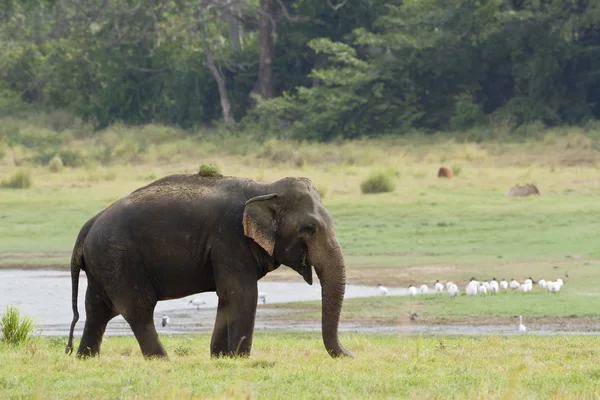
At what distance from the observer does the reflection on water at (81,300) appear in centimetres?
1684

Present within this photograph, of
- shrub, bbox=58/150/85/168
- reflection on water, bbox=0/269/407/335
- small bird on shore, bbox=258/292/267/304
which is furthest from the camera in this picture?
shrub, bbox=58/150/85/168

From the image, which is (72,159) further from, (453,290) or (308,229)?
(308,229)

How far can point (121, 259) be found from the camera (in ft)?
35.2

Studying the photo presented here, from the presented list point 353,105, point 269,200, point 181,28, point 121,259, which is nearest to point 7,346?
point 121,259

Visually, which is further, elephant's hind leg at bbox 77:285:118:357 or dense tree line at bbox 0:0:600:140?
dense tree line at bbox 0:0:600:140

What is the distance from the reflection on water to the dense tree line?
991 inches

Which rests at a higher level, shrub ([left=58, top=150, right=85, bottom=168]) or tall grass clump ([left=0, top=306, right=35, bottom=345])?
tall grass clump ([left=0, top=306, right=35, bottom=345])

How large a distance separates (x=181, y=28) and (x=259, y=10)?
4.42 meters

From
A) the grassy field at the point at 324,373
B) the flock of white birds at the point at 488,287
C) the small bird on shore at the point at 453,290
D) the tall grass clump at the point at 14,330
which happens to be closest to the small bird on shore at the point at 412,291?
the flock of white birds at the point at 488,287

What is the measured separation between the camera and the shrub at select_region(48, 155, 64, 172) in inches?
1497

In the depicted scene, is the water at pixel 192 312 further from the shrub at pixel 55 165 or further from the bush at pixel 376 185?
the shrub at pixel 55 165

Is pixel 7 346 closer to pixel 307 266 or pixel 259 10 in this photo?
pixel 307 266

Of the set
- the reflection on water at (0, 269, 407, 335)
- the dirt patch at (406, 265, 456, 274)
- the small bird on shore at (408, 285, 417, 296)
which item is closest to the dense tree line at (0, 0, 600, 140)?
the dirt patch at (406, 265, 456, 274)

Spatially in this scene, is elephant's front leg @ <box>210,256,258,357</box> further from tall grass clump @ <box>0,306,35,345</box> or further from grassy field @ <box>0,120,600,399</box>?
tall grass clump @ <box>0,306,35,345</box>
